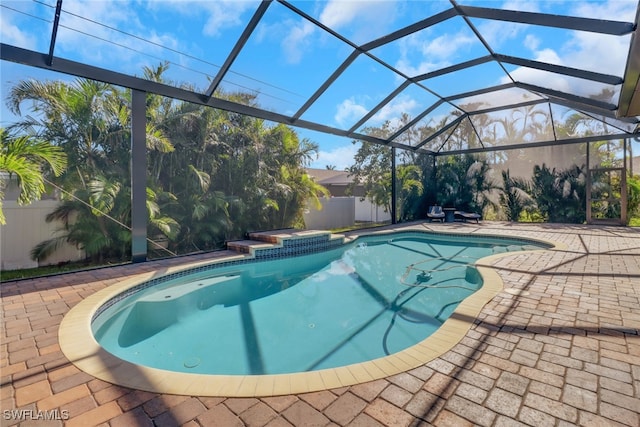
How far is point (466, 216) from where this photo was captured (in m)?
13.6

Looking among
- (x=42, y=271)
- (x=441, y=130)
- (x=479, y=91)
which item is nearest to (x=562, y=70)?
(x=479, y=91)

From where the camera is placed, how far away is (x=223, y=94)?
24.5 feet

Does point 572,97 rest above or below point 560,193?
above

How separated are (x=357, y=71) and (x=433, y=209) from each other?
29.0 ft

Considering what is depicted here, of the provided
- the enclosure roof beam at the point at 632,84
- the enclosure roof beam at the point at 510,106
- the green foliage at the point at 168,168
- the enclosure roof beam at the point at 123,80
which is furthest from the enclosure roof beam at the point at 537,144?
the enclosure roof beam at the point at 123,80

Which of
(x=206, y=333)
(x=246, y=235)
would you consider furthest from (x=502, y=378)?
(x=246, y=235)

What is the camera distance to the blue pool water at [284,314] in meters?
3.46

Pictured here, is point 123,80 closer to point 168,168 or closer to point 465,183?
point 168,168

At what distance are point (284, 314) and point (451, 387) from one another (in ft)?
9.66

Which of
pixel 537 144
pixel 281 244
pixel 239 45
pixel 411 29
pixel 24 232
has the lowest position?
pixel 281 244

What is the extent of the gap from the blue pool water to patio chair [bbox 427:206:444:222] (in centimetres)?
626

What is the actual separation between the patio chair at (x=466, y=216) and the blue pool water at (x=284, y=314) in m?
6.34

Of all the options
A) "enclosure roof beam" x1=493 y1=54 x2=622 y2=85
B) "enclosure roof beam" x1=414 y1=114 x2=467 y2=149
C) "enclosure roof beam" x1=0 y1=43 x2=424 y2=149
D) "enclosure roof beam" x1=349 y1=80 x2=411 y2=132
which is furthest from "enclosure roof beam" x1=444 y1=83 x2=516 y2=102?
"enclosure roof beam" x1=0 y1=43 x2=424 y2=149

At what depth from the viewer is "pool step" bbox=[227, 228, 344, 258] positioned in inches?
300
